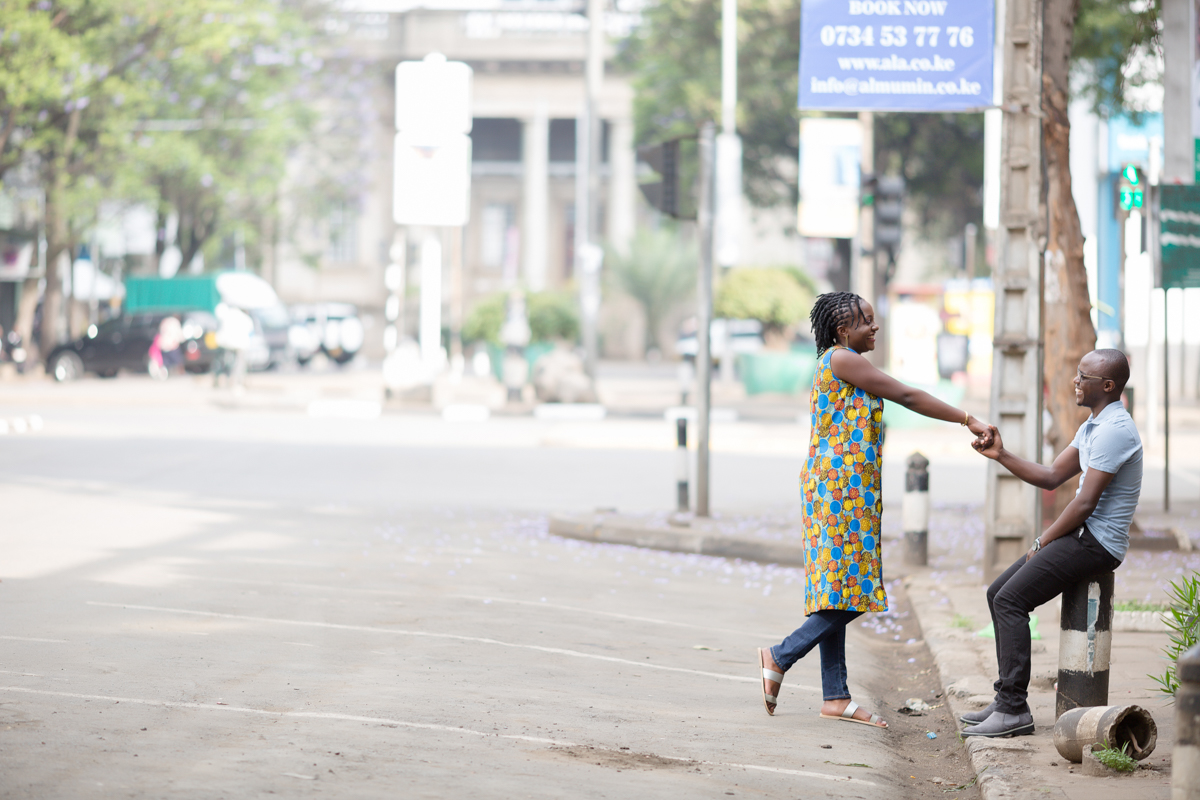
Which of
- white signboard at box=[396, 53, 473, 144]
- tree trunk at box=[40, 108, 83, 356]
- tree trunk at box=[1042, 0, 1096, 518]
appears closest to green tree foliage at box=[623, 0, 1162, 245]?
white signboard at box=[396, 53, 473, 144]

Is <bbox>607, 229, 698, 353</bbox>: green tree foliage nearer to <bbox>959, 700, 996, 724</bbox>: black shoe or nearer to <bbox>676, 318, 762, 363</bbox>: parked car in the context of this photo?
<bbox>676, 318, 762, 363</bbox>: parked car

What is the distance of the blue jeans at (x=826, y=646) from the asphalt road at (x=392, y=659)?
0.17 m

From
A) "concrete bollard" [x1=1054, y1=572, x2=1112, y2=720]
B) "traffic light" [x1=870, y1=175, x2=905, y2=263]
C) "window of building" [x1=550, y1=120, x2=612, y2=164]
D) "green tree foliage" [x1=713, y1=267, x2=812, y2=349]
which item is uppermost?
"window of building" [x1=550, y1=120, x2=612, y2=164]

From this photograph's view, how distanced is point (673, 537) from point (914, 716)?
5.09 meters

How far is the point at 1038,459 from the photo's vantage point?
29.9ft

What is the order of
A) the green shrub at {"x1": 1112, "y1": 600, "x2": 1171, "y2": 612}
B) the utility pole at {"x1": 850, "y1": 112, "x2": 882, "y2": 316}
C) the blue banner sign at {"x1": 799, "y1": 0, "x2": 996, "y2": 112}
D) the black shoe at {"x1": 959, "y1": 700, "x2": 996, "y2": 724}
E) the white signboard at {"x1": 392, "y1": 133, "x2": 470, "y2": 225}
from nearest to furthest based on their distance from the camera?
the black shoe at {"x1": 959, "y1": 700, "x2": 996, "y2": 724}, the green shrub at {"x1": 1112, "y1": 600, "x2": 1171, "y2": 612}, the blue banner sign at {"x1": 799, "y1": 0, "x2": 996, "y2": 112}, the utility pole at {"x1": 850, "y1": 112, "x2": 882, "y2": 316}, the white signboard at {"x1": 392, "y1": 133, "x2": 470, "y2": 225}

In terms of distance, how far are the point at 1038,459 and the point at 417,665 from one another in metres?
4.20

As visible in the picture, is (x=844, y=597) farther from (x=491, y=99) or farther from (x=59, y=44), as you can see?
(x=491, y=99)

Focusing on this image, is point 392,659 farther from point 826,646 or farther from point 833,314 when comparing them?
point 833,314

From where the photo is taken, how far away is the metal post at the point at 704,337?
12180 millimetres

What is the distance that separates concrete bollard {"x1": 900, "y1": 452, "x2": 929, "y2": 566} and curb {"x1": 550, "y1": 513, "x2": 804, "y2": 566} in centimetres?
77

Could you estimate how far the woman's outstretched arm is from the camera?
18.6ft

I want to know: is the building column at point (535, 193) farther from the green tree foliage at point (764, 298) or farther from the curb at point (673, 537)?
the curb at point (673, 537)

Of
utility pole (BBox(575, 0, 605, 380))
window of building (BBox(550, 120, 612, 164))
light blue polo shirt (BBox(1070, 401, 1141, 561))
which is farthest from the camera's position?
window of building (BBox(550, 120, 612, 164))
